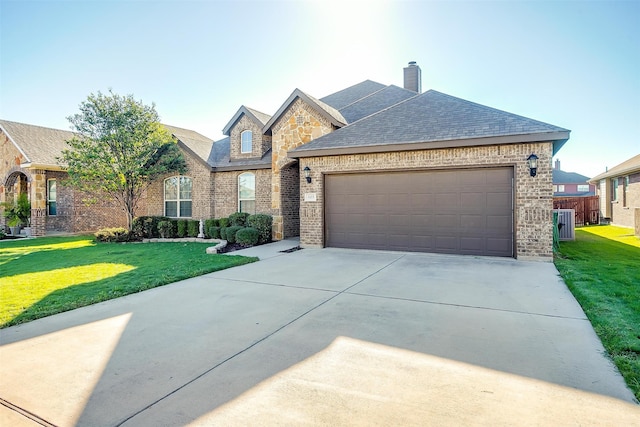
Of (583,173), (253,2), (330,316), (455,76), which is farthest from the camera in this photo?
(583,173)

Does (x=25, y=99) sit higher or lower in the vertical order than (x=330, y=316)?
higher

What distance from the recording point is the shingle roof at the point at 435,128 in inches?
357

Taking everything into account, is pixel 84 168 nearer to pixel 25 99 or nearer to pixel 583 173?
pixel 25 99

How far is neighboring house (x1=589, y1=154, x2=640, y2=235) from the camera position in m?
18.1

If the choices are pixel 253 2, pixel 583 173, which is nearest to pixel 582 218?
pixel 253 2

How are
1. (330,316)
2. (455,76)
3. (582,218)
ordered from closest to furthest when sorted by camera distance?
(330,316)
(455,76)
(582,218)

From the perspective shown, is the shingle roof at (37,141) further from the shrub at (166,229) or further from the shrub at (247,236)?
the shrub at (247,236)

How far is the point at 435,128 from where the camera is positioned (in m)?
10.4

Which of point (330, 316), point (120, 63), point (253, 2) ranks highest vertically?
point (253, 2)

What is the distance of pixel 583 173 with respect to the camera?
4988 cm

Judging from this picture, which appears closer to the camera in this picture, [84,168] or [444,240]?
[444,240]

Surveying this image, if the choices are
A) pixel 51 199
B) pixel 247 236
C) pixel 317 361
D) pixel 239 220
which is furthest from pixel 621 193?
pixel 51 199

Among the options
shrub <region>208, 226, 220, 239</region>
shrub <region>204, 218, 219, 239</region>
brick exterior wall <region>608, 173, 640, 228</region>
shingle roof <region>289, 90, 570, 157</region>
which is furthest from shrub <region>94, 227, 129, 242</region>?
brick exterior wall <region>608, 173, 640, 228</region>

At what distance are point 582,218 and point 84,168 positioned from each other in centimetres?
2823
